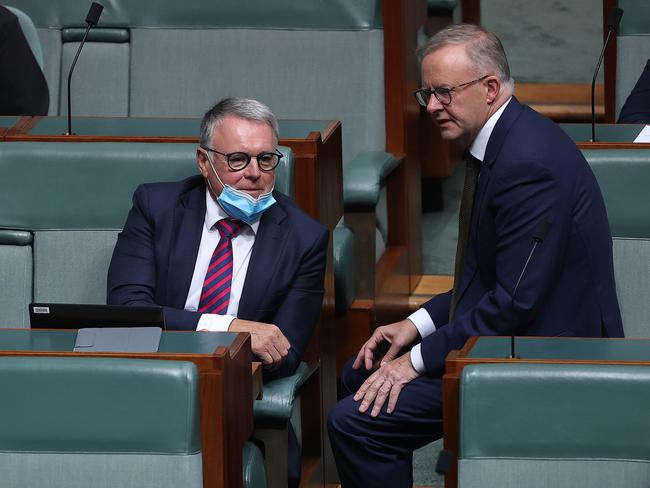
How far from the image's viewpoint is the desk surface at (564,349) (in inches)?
32.2

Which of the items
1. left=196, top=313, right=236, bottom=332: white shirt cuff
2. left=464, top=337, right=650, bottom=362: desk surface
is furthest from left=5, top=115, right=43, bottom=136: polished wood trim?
left=464, top=337, right=650, bottom=362: desk surface

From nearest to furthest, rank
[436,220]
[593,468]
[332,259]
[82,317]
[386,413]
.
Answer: [593,468] < [82,317] < [386,413] < [332,259] < [436,220]

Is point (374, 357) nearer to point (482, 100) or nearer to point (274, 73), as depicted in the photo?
point (482, 100)

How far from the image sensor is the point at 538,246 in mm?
969

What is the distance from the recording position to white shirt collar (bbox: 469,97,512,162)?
103cm

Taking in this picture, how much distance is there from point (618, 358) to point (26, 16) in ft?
2.62

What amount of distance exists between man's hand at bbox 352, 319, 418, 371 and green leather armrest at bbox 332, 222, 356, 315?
0.60 feet

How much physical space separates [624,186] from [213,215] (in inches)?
12.3

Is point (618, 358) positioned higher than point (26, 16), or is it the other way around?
point (26, 16)

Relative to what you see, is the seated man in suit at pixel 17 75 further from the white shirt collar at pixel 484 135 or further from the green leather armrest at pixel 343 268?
the white shirt collar at pixel 484 135

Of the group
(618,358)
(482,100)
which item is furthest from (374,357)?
(618,358)

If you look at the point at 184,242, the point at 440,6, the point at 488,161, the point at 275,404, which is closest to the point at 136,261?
the point at 184,242

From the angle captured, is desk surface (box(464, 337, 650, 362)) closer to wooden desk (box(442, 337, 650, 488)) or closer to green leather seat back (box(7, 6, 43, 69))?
wooden desk (box(442, 337, 650, 488))

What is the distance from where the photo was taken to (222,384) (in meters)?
0.84
